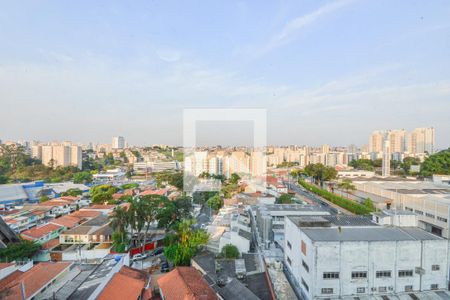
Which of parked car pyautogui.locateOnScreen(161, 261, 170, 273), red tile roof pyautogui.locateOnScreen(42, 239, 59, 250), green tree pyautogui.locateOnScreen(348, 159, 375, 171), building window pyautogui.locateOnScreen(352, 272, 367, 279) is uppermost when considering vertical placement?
green tree pyautogui.locateOnScreen(348, 159, 375, 171)

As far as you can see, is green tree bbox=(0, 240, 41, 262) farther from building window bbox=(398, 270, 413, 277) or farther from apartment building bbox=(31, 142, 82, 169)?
apartment building bbox=(31, 142, 82, 169)

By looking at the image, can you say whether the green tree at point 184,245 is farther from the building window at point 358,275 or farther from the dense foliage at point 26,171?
the dense foliage at point 26,171

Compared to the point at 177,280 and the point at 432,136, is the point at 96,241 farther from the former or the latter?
the point at 432,136

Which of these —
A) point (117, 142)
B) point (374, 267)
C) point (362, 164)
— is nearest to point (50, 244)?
point (374, 267)

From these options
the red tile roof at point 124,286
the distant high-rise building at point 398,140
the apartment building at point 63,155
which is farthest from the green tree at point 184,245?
the distant high-rise building at point 398,140

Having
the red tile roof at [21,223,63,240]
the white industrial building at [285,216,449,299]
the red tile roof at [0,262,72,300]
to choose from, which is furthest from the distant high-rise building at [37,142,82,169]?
the white industrial building at [285,216,449,299]

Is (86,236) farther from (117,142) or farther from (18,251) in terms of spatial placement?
(117,142)
